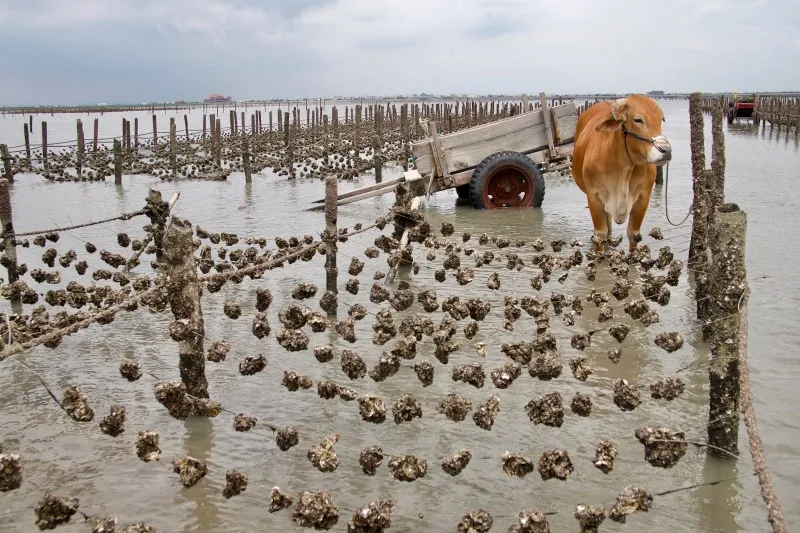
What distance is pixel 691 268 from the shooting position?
892 cm

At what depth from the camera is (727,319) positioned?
4.26 meters

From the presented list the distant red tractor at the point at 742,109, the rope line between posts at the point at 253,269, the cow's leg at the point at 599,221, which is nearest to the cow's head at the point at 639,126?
the cow's leg at the point at 599,221

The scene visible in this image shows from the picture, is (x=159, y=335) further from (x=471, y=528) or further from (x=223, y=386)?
(x=471, y=528)

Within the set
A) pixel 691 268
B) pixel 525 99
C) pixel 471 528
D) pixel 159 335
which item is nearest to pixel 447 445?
pixel 471 528

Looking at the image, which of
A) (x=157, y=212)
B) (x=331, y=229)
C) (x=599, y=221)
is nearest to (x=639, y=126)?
(x=599, y=221)

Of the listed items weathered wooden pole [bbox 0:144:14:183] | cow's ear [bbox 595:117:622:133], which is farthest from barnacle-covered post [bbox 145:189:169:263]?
weathered wooden pole [bbox 0:144:14:183]

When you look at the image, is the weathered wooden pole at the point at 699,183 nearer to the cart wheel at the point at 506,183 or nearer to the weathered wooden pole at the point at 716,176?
the weathered wooden pole at the point at 716,176

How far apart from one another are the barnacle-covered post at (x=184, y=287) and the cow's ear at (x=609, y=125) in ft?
18.1

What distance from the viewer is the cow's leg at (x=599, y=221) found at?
30.9ft

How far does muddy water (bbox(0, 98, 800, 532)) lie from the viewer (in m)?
4.35

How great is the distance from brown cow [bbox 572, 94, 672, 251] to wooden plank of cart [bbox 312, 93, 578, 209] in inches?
154

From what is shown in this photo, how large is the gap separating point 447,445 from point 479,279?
4.59m

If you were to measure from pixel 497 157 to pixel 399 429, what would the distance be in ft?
30.2

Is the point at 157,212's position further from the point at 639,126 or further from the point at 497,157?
the point at 497,157
